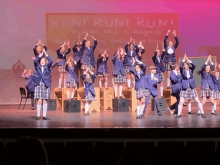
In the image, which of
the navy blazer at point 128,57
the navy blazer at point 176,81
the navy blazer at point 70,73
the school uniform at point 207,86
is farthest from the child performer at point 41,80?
the school uniform at point 207,86

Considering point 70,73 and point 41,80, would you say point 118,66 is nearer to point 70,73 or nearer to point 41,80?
point 70,73

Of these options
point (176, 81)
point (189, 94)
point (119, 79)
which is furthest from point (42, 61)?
point (189, 94)

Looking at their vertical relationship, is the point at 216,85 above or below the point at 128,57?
below

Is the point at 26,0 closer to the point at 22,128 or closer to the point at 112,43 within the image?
the point at 112,43

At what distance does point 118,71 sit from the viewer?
991 centimetres

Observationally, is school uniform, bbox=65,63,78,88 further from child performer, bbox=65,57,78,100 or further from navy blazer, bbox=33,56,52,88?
navy blazer, bbox=33,56,52,88
